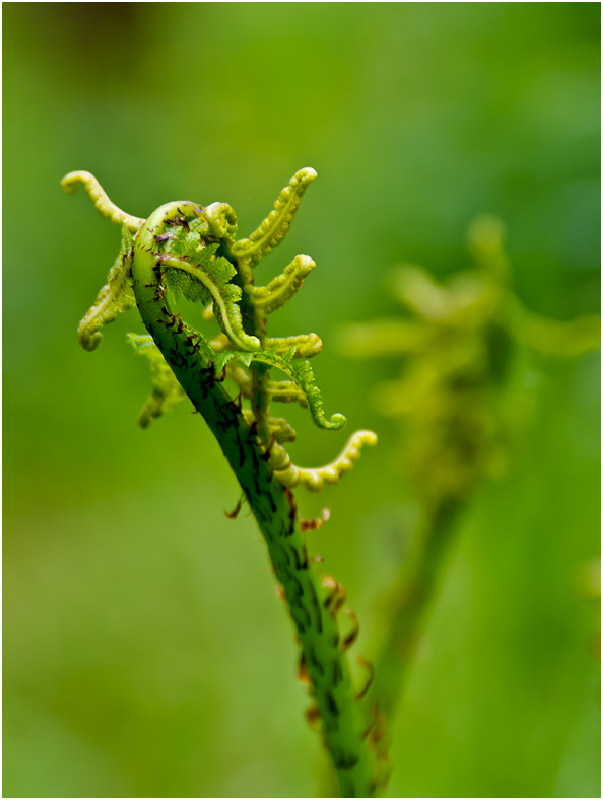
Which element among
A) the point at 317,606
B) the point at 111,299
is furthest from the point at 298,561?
the point at 111,299

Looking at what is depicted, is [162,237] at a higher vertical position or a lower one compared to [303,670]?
higher

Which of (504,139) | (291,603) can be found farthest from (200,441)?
(291,603)

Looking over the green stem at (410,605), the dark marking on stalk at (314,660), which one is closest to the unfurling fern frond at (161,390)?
the dark marking on stalk at (314,660)

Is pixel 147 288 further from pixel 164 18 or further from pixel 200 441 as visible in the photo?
pixel 164 18

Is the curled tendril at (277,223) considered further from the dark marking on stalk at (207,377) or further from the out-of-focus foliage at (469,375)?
the out-of-focus foliage at (469,375)

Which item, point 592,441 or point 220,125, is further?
point 220,125

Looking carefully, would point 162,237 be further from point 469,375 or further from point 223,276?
point 469,375
